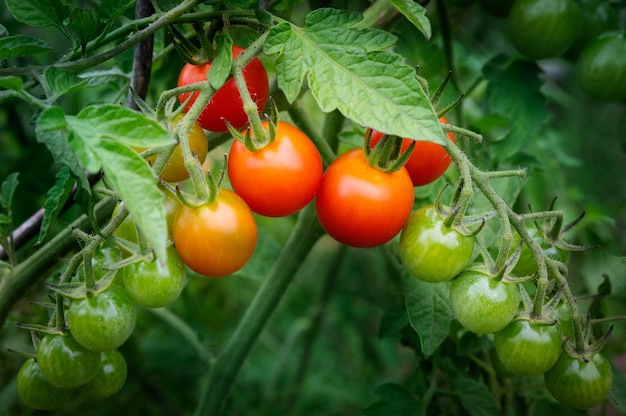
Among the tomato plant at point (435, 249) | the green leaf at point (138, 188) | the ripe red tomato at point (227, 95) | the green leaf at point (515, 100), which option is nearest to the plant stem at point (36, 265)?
the ripe red tomato at point (227, 95)

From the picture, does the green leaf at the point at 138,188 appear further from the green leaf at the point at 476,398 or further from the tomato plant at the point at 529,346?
the green leaf at the point at 476,398

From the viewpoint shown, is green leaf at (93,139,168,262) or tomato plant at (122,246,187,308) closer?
green leaf at (93,139,168,262)

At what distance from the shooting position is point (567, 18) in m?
1.12

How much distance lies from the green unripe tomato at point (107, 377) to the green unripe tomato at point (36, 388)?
40 millimetres

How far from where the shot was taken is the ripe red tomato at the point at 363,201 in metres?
0.74

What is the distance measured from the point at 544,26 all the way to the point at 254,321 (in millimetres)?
715

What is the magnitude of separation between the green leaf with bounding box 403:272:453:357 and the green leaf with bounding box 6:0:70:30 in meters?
0.56

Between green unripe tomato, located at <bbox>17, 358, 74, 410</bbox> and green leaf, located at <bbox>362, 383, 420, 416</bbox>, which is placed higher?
green unripe tomato, located at <bbox>17, 358, 74, 410</bbox>

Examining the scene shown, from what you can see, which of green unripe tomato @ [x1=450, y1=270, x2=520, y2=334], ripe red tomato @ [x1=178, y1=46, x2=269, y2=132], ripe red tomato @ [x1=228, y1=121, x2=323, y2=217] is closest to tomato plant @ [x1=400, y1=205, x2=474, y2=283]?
green unripe tomato @ [x1=450, y1=270, x2=520, y2=334]

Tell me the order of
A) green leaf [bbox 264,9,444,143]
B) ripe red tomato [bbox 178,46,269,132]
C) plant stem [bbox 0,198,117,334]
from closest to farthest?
green leaf [bbox 264,9,444,143] < ripe red tomato [bbox 178,46,269,132] < plant stem [bbox 0,198,117,334]

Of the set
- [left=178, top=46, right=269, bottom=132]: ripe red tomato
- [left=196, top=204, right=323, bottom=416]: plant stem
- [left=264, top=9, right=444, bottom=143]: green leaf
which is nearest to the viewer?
[left=264, top=9, right=444, bottom=143]: green leaf

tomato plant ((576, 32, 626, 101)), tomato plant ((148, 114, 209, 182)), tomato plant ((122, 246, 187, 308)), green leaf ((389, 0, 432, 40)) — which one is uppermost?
green leaf ((389, 0, 432, 40))

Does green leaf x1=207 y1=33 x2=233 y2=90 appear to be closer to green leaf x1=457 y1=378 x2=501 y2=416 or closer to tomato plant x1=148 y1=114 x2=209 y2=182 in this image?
tomato plant x1=148 y1=114 x2=209 y2=182

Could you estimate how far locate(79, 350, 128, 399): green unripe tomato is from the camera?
80cm
